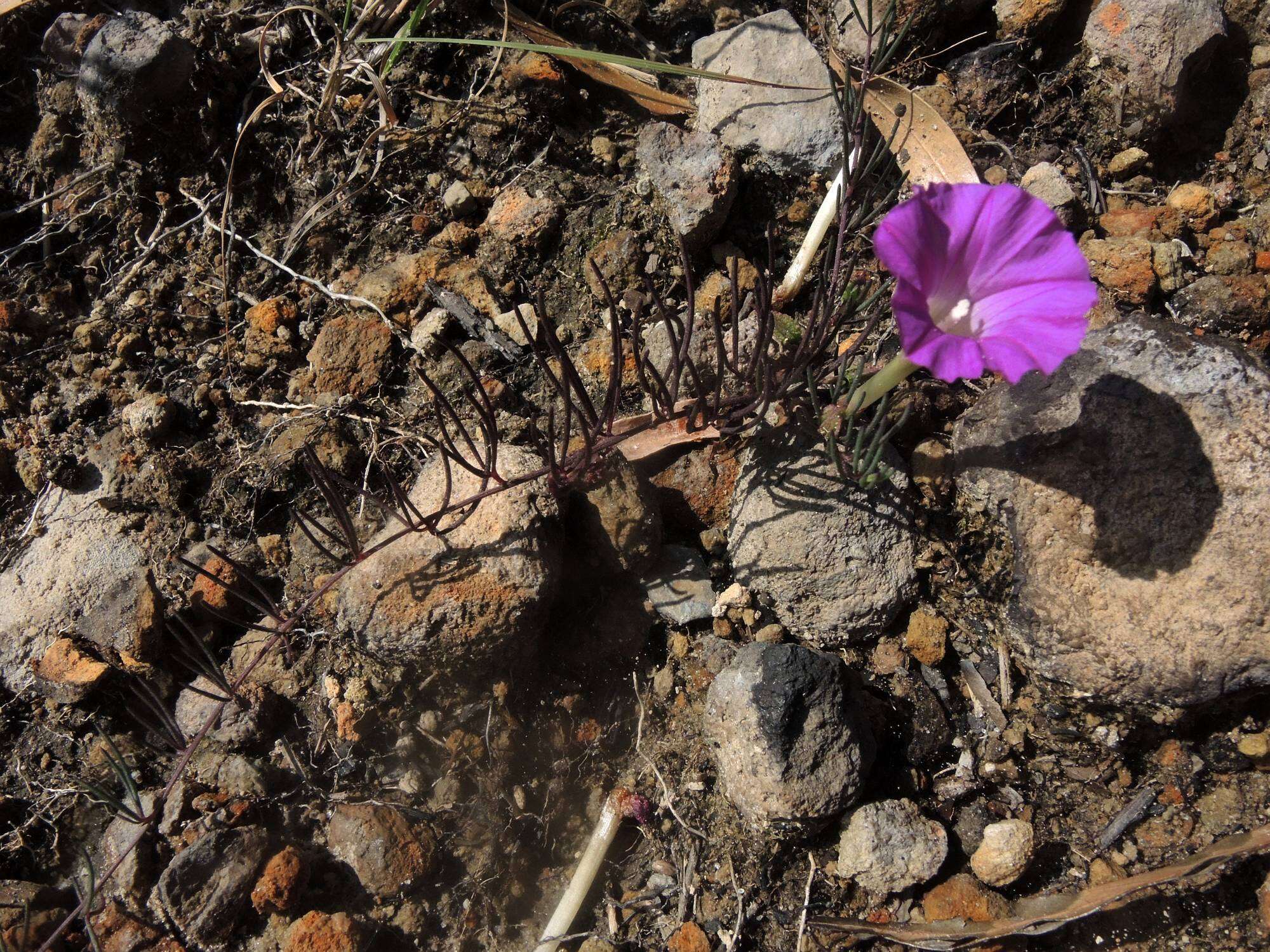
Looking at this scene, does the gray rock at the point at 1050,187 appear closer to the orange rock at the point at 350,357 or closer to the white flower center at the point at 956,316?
the white flower center at the point at 956,316

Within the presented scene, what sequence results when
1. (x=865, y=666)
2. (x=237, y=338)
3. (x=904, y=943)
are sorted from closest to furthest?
(x=904, y=943) < (x=865, y=666) < (x=237, y=338)

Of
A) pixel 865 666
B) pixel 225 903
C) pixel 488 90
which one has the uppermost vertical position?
pixel 488 90

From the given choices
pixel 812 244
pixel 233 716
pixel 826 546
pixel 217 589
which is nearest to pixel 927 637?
pixel 826 546

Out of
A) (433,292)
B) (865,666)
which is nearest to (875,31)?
(433,292)

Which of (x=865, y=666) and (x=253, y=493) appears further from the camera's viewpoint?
(x=253, y=493)

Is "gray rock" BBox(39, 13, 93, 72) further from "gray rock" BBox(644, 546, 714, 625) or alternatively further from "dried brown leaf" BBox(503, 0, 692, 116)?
"gray rock" BBox(644, 546, 714, 625)

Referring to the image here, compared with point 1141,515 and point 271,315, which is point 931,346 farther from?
point 271,315

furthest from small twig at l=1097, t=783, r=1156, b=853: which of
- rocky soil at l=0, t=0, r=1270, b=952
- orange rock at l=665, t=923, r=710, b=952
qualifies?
orange rock at l=665, t=923, r=710, b=952

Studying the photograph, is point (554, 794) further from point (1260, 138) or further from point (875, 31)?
point (1260, 138)
